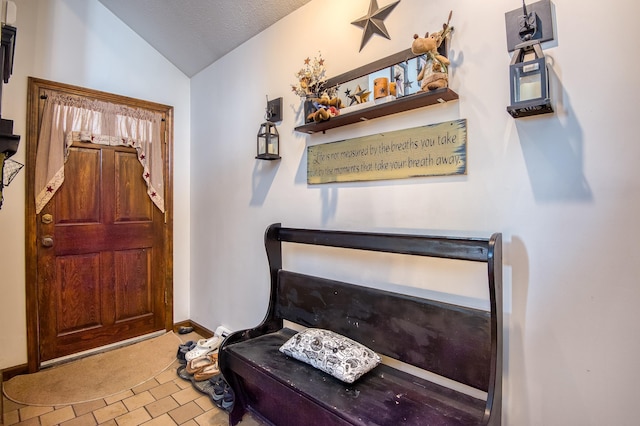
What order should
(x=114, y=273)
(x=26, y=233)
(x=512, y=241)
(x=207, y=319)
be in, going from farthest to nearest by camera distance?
(x=207, y=319), (x=114, y=273), (x=26, y=233), (x=512, y=241)

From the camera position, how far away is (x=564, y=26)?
1.22 metres

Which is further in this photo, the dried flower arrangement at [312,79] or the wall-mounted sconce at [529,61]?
the dried flower arrangement at [312,79]

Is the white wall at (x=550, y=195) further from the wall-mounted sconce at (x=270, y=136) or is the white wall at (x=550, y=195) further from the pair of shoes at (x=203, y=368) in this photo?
the pair of shoes at (x=203, y=368)

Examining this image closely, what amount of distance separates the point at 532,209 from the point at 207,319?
8.89 ft

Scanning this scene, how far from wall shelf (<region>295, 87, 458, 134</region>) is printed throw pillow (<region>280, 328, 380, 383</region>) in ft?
3.70

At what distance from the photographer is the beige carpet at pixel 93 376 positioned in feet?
6.98

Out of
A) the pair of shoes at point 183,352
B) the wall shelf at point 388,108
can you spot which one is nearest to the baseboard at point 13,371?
the pair of shoes at point 183,352

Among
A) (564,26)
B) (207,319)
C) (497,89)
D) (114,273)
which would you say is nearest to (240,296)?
(207,319)

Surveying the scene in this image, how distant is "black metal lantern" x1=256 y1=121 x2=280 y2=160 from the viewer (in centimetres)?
226

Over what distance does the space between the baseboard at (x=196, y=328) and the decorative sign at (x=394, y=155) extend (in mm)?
1816

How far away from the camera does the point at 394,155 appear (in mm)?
1679

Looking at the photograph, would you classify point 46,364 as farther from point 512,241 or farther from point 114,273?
point 512,241

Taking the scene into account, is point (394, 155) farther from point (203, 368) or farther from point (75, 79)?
point (75, 79)

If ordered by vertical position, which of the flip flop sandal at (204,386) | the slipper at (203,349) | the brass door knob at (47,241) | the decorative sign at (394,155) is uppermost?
the decorative sign at (394,155)
